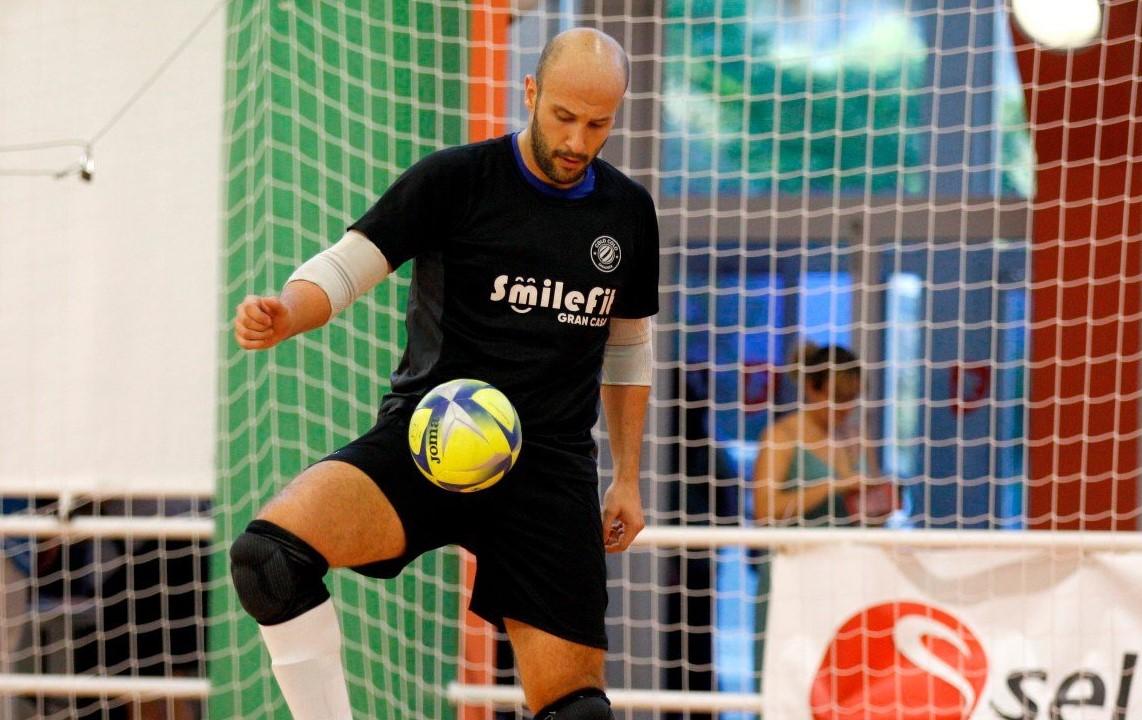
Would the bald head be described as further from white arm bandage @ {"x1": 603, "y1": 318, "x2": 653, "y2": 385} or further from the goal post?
the goal post

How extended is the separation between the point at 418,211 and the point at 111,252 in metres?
2.19

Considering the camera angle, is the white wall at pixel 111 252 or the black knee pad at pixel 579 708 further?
the white wall at pixel 111 252

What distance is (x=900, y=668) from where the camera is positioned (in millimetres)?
4391

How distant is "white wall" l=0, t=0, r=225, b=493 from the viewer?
183 inches

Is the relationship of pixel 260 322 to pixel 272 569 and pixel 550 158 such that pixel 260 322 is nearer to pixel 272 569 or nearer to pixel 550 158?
pixel 272 569

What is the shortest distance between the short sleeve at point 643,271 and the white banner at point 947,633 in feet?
5.18

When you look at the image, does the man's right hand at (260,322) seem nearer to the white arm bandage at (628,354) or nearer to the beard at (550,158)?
the beard at (550,158)

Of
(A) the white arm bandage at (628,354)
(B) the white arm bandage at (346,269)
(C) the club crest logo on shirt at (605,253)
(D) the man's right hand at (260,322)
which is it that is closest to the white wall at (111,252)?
(A) the white arm bandage at (628,354)

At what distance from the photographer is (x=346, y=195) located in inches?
170

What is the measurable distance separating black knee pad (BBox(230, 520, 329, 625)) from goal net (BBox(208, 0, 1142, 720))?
1.68 meters

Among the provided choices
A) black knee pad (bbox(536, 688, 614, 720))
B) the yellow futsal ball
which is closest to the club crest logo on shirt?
the yellow futsal ball

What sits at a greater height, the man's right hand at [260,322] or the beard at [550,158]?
the beard at [550,158]

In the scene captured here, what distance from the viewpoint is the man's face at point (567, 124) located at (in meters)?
2.80

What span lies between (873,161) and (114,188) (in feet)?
9.61
